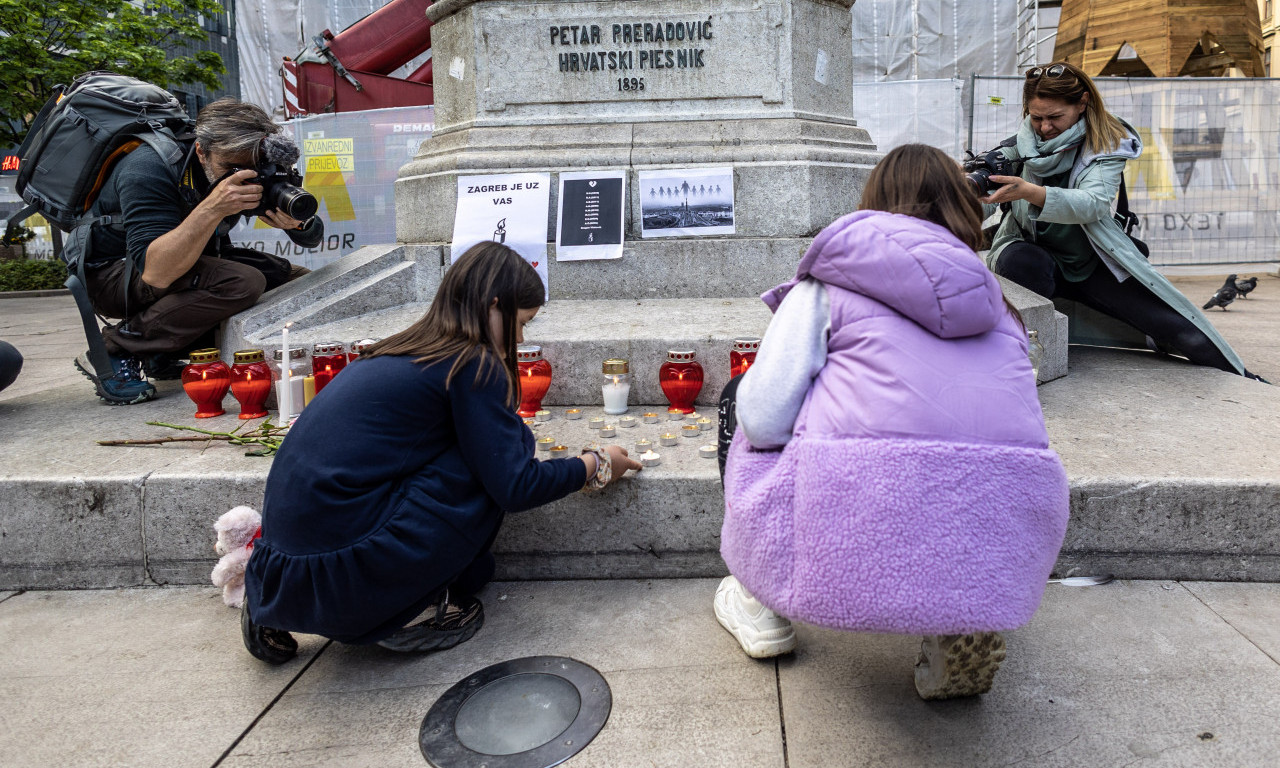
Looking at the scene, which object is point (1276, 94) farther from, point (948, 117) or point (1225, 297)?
point (1225, 297)

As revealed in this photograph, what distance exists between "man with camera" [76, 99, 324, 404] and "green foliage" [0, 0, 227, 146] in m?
11.1

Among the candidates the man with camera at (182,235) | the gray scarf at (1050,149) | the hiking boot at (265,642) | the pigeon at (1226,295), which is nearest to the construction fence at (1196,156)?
the pigeon at (1226,295)

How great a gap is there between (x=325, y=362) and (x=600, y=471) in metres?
1.39

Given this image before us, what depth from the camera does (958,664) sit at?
181 cm

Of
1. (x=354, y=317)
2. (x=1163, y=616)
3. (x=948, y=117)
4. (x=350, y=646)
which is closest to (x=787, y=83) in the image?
(x=354, y=317)

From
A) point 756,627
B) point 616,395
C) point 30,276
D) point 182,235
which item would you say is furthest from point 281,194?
point 30,276

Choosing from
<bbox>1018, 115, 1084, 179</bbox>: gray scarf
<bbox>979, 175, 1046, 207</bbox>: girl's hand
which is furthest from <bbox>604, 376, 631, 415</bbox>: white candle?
<bbox>1018, 115, 1084, 179</bbox>: gray scarf

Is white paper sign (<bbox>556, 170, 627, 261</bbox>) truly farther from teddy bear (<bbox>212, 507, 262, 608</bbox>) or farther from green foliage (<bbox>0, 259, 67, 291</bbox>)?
green foliage (<bbox>0, 259, 67, 291</bbox>)

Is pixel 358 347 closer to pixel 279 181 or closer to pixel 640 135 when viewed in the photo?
pixel 279 181

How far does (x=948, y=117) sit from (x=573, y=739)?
34.1 feet

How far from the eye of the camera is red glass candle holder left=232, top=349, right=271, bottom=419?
3268 mm

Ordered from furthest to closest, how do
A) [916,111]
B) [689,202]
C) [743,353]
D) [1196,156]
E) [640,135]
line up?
1. [916,111]
2. [1196,156]
3. [640,135]
4. [689,202]
5. [743,353]

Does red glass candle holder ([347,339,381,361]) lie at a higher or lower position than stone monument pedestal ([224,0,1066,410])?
lower

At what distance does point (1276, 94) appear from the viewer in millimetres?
9719
